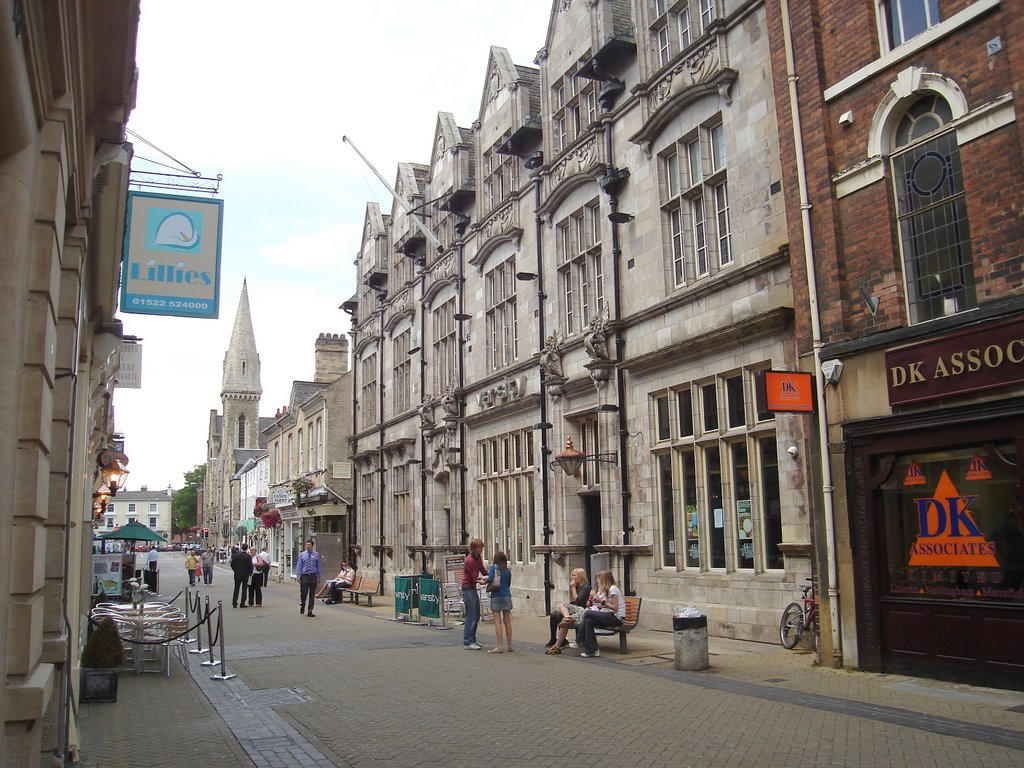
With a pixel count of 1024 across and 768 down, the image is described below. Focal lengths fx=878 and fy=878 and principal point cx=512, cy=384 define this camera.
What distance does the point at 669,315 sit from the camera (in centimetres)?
1599

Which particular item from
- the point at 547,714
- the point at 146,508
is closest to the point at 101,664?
the point at 547,714

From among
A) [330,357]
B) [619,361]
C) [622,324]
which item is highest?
[330,357]

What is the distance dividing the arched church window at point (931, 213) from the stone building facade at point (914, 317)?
0.06 feet

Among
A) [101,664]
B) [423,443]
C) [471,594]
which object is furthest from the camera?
[423,443]

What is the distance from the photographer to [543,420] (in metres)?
20.3

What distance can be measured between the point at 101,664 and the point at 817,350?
32.4 feet

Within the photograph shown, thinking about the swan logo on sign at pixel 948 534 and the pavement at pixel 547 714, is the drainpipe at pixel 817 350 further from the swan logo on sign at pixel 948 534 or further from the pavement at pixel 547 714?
the swan logo on sign at pixel 948 534

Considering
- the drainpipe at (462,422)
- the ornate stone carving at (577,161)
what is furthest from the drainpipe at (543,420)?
the drainpipe at (462,422)

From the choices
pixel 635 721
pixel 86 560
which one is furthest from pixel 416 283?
pixel 635 721

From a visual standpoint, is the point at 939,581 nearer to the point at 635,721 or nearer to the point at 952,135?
the point at 635,721

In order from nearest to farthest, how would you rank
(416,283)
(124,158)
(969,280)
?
(124,158)
(969,280)
(416,283)

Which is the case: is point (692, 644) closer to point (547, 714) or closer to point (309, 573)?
point (547, 714)

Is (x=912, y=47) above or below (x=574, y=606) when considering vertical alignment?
above

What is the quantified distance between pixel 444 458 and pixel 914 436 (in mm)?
17361
